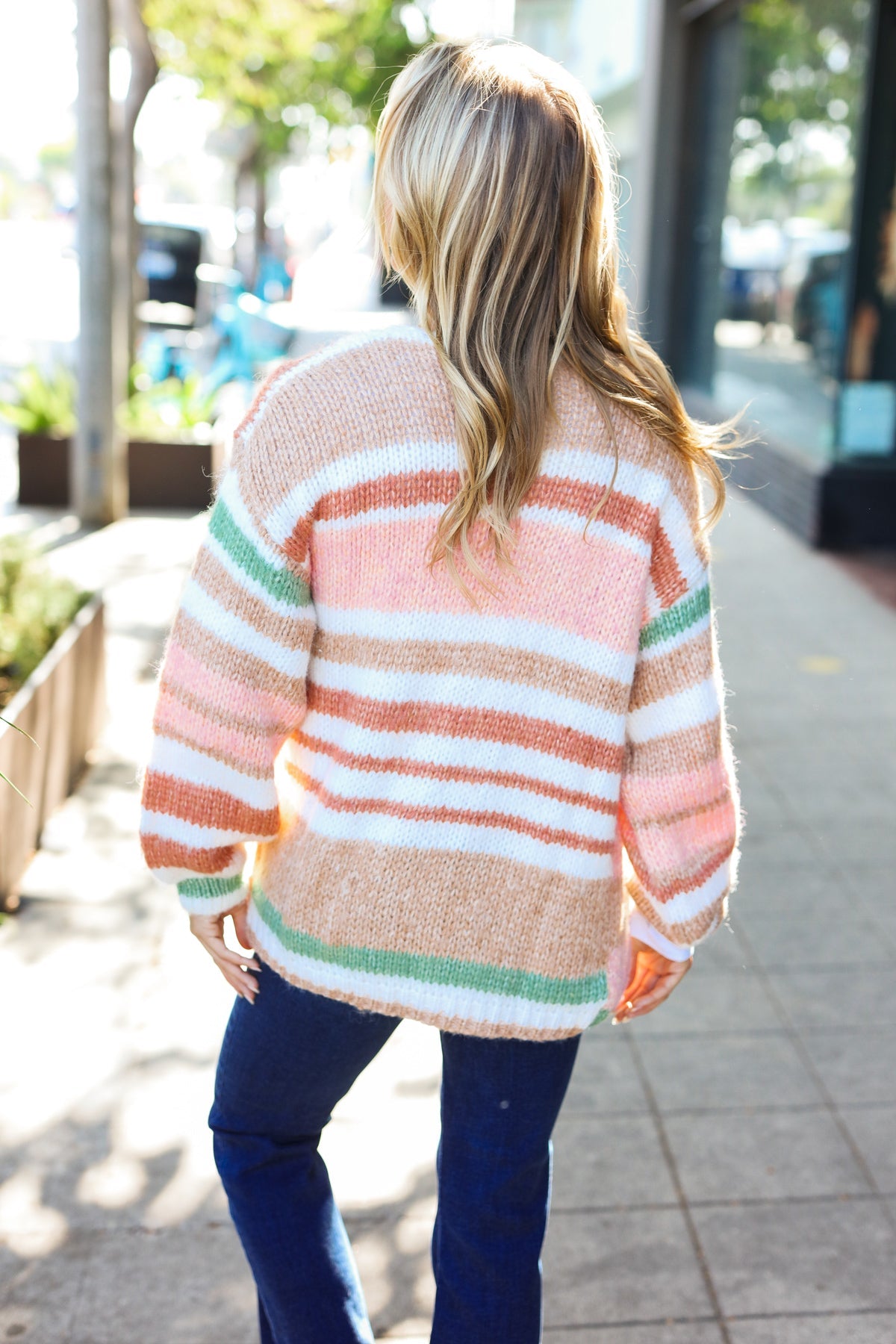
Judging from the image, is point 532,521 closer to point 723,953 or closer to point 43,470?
point 723,953

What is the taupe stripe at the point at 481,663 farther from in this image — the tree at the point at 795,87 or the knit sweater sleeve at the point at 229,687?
the tree at the point at 795,87

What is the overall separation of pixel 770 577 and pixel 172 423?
410cm

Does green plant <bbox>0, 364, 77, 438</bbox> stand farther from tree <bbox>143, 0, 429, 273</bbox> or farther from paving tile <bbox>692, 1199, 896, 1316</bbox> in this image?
paving tile <bbox>692, 1199, 896, 1316</bbox>

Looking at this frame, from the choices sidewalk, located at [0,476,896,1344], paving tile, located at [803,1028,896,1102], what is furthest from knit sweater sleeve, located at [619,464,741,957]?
paving tile, located at [803,1028,896,1102]

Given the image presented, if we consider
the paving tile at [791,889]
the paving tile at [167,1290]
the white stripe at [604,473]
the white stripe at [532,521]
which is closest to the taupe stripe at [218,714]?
the white stripe at [532,521]

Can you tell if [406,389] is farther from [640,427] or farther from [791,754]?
[791,754]

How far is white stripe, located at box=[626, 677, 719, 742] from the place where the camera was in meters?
1.64

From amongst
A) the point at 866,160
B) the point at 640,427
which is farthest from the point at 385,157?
the point at 866,160

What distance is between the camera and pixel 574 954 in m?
1.64

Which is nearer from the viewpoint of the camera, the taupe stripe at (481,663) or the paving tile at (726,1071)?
the taupe stripe at (481,663)

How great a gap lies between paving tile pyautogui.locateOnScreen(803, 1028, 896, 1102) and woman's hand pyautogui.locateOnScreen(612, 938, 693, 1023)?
1.45 meters

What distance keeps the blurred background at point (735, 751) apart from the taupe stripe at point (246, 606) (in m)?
0.52

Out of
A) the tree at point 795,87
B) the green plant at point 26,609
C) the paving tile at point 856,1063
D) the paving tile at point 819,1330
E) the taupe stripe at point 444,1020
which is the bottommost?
the paving tile at point 819,1330

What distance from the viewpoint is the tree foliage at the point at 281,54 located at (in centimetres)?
1199
